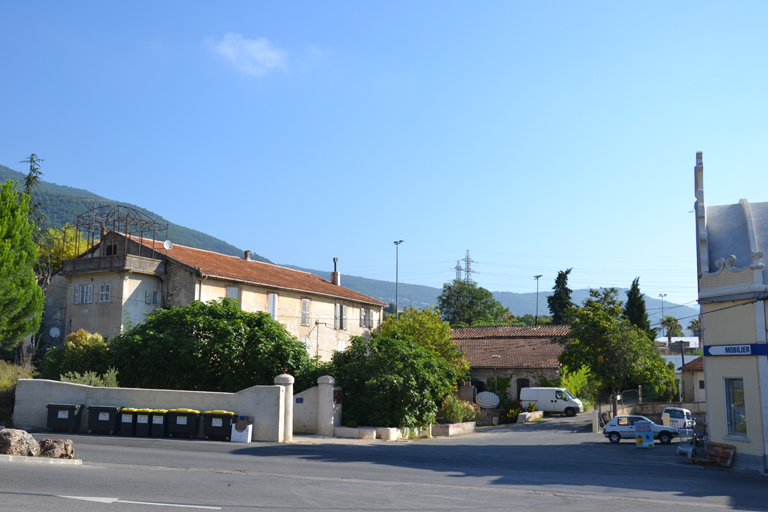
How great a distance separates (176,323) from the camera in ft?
83.6

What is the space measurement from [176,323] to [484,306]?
247 ft

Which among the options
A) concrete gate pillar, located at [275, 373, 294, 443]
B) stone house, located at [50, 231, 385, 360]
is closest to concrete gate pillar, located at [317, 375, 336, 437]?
concrete gate pillar, located at [275, 373, 294, 443]

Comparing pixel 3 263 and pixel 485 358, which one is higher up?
pixel 3 263

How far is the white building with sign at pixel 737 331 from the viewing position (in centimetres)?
1769

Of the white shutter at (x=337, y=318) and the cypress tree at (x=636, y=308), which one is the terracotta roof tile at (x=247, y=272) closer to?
the white shutter at (x=337, y=318)

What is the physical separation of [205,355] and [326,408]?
5388mm

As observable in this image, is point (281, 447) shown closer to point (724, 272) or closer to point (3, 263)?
point (724, 272)

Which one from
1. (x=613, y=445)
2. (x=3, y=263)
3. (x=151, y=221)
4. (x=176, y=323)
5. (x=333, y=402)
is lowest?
(x=613, y=445)

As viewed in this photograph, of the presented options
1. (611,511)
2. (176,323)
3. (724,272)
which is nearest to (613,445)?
(724,272)

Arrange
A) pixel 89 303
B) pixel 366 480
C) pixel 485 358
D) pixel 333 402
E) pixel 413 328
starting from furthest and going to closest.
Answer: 1. pixel 485 358
2. pixel 413 328
3. pixel 89 303
4. pixel 333 402
5. pixel 366 480

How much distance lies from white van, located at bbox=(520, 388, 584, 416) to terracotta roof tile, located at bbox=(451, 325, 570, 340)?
30.2ft

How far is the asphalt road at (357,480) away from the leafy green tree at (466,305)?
74.1 metres

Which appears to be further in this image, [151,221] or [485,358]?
[485,358]

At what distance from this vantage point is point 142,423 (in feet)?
67.6
